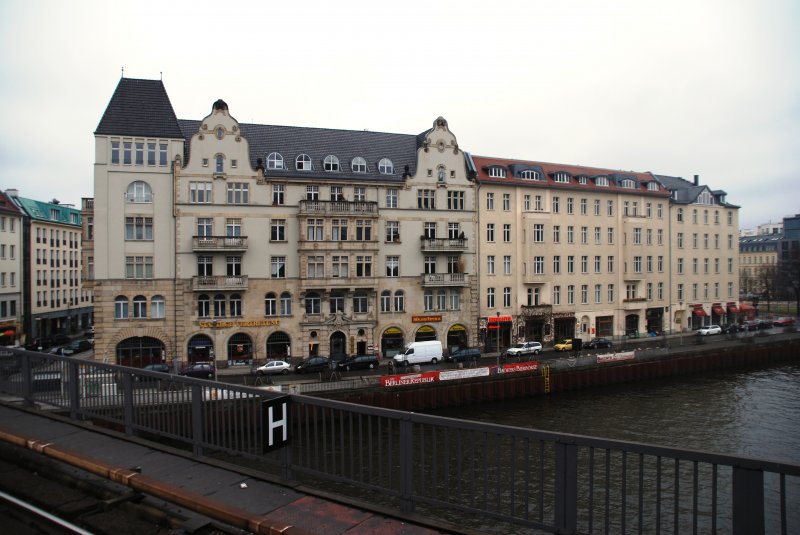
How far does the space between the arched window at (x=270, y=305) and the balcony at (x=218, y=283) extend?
1976 mm

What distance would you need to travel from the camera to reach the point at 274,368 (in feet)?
120

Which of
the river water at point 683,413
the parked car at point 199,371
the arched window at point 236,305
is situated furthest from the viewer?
the arched window at point 236,305

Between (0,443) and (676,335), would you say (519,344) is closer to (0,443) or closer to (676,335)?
(676,335)

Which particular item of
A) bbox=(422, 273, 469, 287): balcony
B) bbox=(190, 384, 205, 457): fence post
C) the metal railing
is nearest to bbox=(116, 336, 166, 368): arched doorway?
bbox=(422, 273, 469, 287): balcony

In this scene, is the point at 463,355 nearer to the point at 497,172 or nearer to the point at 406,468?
the point at 497,172

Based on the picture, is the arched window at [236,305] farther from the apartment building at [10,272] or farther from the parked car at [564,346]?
the apartment building at [10,272]

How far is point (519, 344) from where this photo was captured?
149 ft

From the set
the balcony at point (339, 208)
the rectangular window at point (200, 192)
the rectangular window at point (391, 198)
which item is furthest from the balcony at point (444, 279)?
the rectangular window at point (200, 192)

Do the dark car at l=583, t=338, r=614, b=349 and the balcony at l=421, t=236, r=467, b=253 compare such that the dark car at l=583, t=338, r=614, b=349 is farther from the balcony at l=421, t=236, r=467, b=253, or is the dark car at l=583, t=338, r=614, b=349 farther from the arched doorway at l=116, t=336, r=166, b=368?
the arched doorway at l=116, t=336, r=166, b=368

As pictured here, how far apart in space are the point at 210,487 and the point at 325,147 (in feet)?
129

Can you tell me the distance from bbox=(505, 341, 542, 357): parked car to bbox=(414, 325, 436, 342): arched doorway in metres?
6.21

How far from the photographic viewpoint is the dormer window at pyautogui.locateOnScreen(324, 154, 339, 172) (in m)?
44.0

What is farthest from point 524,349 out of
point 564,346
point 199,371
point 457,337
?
point 199,371

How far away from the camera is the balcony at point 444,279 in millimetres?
45000
